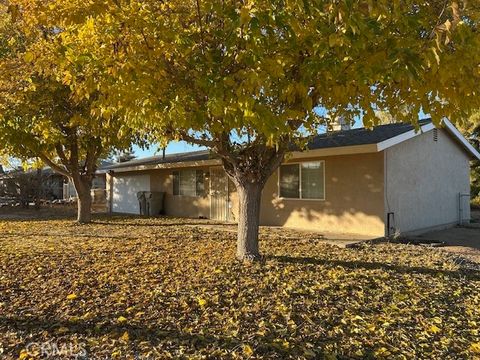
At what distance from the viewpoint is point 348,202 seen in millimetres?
11906

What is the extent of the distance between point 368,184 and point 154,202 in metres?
11.0

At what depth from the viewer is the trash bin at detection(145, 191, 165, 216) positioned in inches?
764

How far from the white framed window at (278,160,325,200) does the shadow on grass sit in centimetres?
500

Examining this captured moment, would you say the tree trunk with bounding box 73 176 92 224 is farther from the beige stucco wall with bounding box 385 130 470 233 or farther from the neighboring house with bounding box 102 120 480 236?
the beige stucco wall with bounding box 385 130 470 233

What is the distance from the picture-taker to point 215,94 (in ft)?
16.2

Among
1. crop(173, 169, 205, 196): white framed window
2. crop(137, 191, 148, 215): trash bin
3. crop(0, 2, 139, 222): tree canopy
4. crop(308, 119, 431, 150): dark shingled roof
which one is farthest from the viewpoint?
crop(137, 191, 148, 215): trash bin

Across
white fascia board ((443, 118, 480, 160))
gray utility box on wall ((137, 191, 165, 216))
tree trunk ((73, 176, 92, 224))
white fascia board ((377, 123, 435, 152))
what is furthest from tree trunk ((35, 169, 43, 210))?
white fascia board ((443, 118, 480, 160))

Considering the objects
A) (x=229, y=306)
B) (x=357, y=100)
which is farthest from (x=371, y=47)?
(x=229, y=306)

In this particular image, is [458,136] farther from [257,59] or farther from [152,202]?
[152,202]

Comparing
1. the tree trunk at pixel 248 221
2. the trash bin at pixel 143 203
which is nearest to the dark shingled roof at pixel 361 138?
the tree trunk at pixel 248 221

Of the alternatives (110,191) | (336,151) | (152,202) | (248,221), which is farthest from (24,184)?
(248,221)

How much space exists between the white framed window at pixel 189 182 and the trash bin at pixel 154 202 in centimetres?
92

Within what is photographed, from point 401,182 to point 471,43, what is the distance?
336 inches

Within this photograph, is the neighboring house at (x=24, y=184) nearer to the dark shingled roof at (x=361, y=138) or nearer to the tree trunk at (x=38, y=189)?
the tree trunk at (x=38, y=189)
